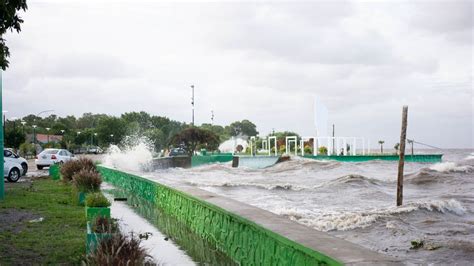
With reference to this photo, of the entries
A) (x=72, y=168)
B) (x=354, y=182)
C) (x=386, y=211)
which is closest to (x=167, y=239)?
(x=386, y=211)

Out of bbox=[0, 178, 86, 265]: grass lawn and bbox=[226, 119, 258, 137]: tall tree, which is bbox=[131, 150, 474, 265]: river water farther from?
bbox=[226, 119, 258, 137]: tall tree

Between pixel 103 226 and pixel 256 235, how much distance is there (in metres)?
2.12

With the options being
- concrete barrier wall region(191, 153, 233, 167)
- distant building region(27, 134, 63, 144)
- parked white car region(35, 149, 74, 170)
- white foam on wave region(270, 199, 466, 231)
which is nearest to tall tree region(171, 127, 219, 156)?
concrete barrier wall region(191, 153, 233, 167)

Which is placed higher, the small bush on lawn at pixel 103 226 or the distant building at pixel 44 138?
the distant building at pixel 44 138

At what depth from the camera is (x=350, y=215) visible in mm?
19781

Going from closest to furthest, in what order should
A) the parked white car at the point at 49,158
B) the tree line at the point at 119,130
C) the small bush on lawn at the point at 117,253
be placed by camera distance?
1. the small bush on lawn at the point at 117,253
2. the parked white car at the point at 49,158
3. the tree line at the point at 119,130

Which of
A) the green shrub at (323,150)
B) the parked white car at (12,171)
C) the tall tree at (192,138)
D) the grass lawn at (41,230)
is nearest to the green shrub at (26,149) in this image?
the tall tree at (192,138)

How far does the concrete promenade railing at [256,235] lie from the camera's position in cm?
508

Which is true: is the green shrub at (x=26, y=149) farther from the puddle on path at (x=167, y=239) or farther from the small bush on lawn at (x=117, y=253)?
the small bush on lawn at (x=117, y=253)

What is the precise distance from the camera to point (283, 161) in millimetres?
58969

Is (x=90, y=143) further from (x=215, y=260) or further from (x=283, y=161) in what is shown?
(x=215, y=260)

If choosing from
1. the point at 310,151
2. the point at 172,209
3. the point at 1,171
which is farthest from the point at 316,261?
the point at 310,151

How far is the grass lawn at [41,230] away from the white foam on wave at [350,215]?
22.0ft

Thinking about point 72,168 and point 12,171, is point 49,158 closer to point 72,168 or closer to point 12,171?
point 12,171
